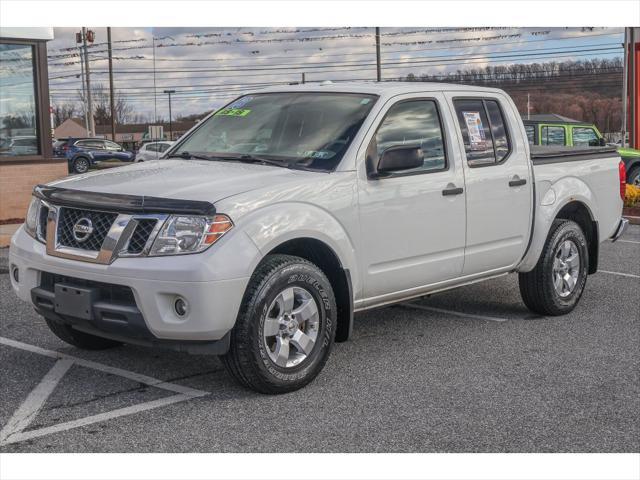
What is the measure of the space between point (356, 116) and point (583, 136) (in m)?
14.6

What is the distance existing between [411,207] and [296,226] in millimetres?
1114

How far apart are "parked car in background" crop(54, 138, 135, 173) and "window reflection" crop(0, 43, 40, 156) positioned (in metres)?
32.8

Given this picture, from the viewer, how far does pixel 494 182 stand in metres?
6.82

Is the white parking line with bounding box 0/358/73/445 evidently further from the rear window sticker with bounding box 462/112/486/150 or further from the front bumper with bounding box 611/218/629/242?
the front bumper with bounding box 611/218/629/242

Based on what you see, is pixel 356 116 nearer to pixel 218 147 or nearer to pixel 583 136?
pixel 218 147

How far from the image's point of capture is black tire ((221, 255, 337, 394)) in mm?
5102

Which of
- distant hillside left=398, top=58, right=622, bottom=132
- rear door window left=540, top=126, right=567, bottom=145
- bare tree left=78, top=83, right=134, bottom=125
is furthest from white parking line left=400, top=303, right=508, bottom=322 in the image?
bare tree left=78, top=83, right=134, bottom=125

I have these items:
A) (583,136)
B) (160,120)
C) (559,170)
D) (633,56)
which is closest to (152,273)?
(559,170)

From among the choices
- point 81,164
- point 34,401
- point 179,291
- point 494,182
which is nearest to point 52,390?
point 34,401

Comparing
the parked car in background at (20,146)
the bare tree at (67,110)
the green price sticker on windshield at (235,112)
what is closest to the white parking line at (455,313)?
the green price sticker on windshield at (235,112)

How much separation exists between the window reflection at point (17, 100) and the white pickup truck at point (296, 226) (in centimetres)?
907

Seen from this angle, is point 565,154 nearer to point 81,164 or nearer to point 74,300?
point 74,300

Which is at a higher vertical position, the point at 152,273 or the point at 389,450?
the point at 152,273

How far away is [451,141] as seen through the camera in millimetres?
6566
